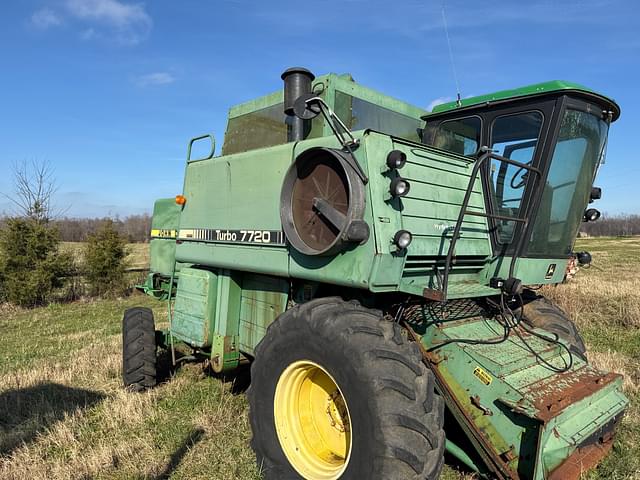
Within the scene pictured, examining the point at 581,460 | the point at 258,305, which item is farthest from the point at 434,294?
the point at 258,305

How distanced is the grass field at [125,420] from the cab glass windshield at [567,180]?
1.77 m

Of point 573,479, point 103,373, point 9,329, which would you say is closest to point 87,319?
point 9,329

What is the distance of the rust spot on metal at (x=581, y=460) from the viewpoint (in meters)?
2.90

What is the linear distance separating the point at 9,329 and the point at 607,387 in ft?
39.3

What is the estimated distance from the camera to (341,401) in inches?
129

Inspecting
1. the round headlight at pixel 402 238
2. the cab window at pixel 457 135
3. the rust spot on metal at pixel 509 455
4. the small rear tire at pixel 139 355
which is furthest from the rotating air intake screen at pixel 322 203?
the small rear tire at pixel 139 355

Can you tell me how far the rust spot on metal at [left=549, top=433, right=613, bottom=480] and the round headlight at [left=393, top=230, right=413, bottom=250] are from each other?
5.52ft

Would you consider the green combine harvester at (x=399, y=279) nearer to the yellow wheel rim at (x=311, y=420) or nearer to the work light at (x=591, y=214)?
the yellow wheel rim at (x=311, y=420)

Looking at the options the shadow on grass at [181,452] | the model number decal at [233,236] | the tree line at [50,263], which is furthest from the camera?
the tree line at [50,263]

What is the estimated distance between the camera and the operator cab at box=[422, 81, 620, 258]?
154 inches

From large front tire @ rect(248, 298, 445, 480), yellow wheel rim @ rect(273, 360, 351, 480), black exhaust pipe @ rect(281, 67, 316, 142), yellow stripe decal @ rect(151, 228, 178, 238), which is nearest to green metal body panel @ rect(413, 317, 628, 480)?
large front tire @ rect(248, 298, 445, 480)

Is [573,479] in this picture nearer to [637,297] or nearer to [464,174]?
[464,174]

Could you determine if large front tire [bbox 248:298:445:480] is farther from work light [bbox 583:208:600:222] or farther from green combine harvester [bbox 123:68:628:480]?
work light [bbox 583:208:600:222]

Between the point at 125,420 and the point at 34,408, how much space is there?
1131 mm
